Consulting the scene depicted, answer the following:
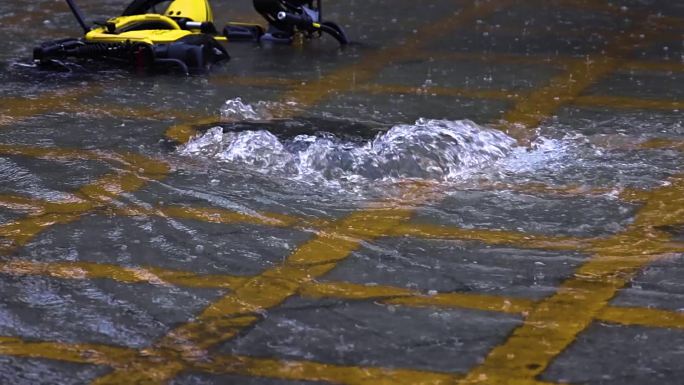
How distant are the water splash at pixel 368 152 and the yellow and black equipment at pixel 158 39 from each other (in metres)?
1.96

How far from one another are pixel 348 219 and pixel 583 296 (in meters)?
1.43

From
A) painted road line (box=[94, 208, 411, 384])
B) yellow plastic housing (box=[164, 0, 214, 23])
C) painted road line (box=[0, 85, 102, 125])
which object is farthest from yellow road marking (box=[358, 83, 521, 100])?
painted road line (box=[94, 208, 411, 384])

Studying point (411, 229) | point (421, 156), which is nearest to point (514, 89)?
point (421, 156)

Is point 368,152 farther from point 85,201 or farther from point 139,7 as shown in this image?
point 139,7

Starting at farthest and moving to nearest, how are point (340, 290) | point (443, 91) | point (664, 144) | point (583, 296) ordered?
point (443, 91) → point (664, 144) → point (340, 290) → point (583, 296)

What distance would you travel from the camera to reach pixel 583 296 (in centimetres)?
512

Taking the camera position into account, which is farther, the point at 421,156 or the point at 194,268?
the point at 421,156

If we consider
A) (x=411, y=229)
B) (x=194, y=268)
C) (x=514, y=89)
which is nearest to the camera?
(x=194, y=268)

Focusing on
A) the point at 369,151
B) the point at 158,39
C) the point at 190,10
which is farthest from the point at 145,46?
the point at 369,151

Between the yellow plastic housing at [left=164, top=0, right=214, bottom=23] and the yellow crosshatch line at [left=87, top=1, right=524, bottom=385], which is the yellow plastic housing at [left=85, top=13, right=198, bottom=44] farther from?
the yellow crosshatch line at [left=87, top=1, right=524, bottom=385]

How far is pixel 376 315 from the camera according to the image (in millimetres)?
4938

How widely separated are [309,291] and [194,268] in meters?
0.58

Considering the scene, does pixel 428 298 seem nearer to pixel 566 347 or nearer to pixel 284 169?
pixel 566 347

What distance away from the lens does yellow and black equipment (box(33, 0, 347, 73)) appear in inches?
374
